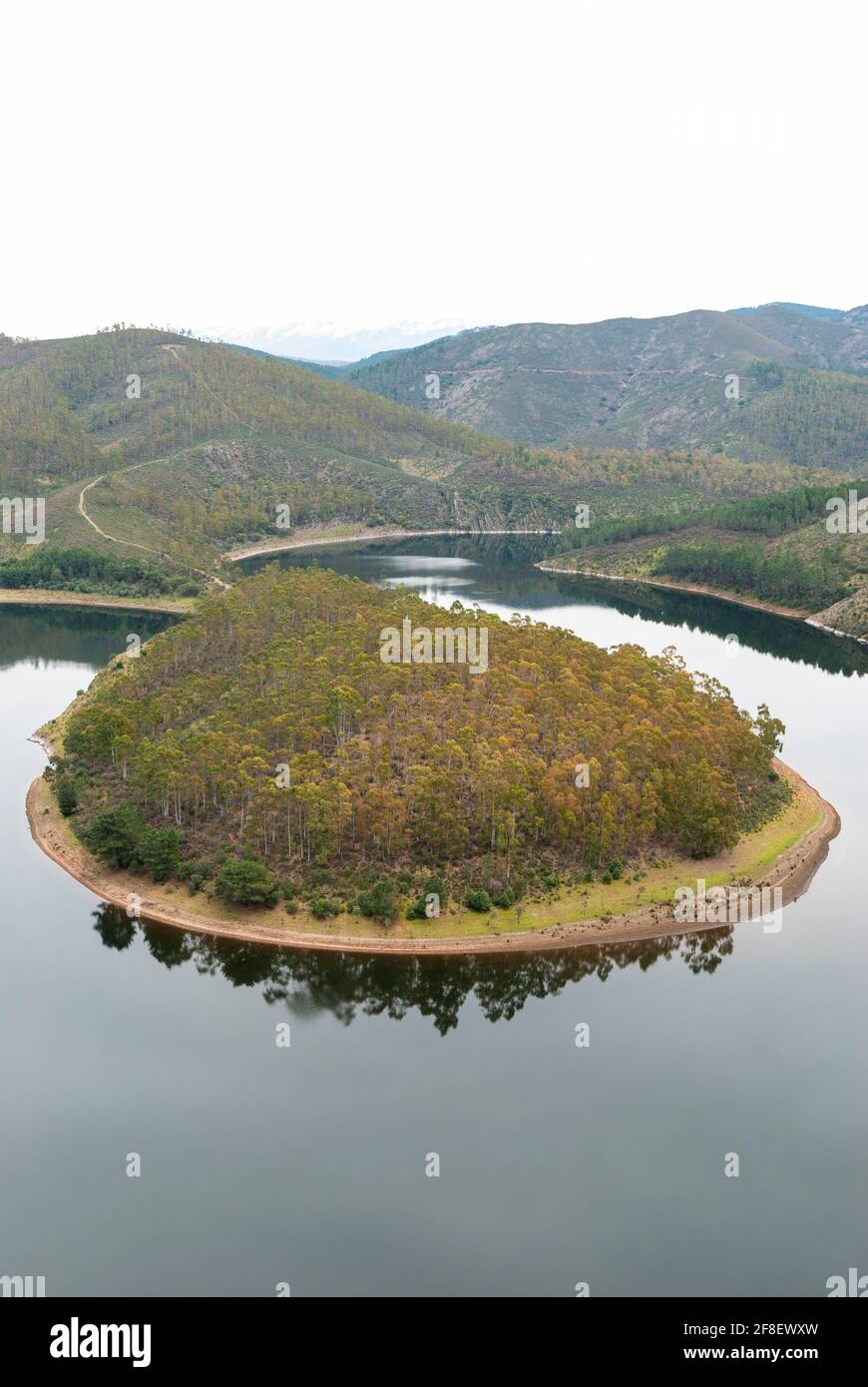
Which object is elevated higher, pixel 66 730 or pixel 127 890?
pixel 66 730

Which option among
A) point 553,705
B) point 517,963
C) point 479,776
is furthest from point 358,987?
point 553,705

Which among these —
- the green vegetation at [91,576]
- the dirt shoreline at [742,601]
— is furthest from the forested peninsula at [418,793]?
the green vegetation at [91,576]

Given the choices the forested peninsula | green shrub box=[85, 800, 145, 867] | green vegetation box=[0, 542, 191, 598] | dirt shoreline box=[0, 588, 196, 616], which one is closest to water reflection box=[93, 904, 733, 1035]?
the forested peninsula

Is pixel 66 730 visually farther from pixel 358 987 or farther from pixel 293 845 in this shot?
pixel 358 987

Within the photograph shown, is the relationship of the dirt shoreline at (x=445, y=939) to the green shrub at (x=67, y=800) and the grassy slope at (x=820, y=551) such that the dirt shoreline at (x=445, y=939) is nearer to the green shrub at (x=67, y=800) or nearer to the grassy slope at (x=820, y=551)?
the green shrub at (x=67, y=800)

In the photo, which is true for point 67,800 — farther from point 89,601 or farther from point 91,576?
point 91,576

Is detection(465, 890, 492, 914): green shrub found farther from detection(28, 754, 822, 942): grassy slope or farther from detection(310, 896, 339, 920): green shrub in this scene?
detection(310, 896, 339, 920): green shrub

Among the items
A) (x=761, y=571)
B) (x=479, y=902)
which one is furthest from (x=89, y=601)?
(x=479, y=902)
